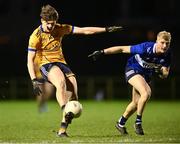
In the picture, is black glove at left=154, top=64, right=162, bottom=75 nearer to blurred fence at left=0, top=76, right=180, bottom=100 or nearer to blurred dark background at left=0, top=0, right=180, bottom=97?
blurred fence at left=0, top=76, right=180, bottom=100

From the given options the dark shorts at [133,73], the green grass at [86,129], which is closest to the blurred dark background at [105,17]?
the green grass at [86,129]

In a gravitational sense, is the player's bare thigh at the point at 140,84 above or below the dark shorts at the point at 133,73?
below

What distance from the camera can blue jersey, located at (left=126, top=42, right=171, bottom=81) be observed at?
13.4 meters

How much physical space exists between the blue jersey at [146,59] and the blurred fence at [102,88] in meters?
17.8

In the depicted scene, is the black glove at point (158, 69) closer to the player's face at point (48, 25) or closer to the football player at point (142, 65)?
the football player at point (142, 65)

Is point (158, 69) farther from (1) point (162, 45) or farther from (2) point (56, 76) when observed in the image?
(2) point (56, 76)

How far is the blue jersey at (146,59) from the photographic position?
44.1 feet

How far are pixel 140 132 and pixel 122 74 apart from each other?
20098 mm

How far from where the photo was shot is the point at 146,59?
44.5ft

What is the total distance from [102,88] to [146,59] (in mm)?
18808

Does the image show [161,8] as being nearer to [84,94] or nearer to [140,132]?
[84,94]

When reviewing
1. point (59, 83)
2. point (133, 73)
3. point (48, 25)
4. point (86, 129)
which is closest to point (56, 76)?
point (59, 83)

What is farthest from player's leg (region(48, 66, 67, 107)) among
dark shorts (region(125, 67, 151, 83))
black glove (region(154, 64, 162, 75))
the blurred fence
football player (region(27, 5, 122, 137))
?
the blurred fence

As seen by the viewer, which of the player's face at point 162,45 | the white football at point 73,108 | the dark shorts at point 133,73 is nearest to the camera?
the white football at point 73,108
